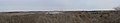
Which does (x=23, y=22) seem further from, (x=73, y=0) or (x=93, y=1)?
(x=93, y=1)

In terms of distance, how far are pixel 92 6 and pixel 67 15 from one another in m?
0.16

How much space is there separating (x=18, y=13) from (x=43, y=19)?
0.15 metres

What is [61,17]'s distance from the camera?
124 centimetres

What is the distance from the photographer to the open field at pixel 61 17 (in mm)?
1225

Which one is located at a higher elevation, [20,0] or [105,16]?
[20,0]

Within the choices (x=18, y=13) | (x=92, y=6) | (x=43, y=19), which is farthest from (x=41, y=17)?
(x=92, y=6)

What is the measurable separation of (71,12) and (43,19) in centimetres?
17

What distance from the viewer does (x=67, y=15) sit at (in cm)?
125

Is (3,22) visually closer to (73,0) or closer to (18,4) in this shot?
(18,4)

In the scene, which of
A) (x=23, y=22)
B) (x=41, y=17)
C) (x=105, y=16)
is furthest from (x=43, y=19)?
(x=105, y=16)

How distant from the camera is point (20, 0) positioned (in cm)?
124

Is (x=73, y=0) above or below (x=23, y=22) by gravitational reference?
above

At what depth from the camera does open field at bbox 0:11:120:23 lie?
1.23 m

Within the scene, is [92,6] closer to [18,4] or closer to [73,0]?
[73,0]
